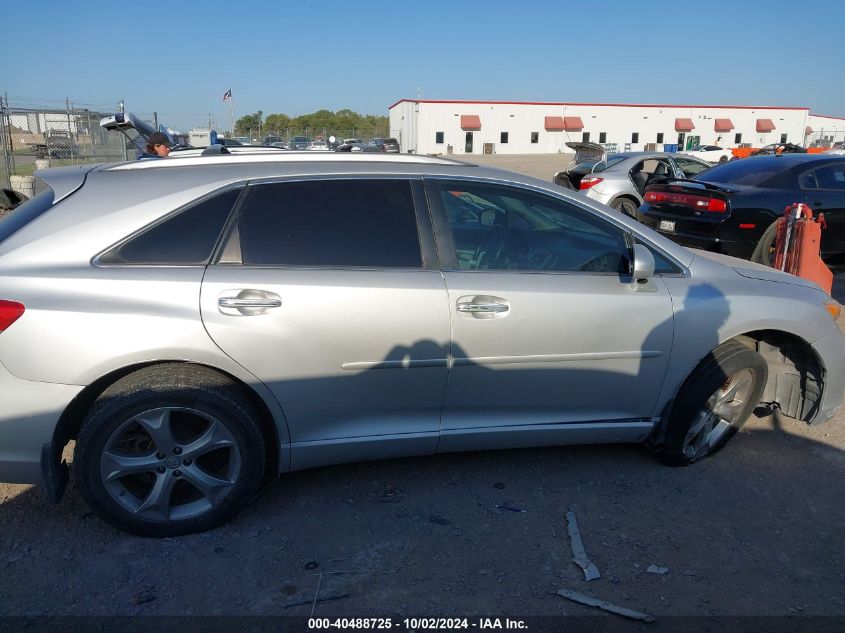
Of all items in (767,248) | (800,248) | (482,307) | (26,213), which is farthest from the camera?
(767,248)

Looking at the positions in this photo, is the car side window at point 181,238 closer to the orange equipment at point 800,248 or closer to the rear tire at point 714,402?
the rear tire at point 714,402

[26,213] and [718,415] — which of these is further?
[718,415]

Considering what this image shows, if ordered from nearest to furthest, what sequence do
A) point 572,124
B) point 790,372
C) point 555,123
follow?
point 790,372 → point 555,123 → point 572,124

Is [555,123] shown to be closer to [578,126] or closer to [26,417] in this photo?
[578,126]

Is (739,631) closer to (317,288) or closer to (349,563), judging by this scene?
(349,563)

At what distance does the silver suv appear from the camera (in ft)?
9.20

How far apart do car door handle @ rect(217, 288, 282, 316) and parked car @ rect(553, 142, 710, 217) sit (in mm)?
10142

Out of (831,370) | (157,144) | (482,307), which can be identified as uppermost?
(157,144)

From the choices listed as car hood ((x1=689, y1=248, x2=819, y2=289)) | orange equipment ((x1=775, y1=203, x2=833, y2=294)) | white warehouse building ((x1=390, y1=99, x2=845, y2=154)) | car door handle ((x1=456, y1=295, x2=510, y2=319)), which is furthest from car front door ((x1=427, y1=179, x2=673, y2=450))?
white warehouse building ((x1=390, y1=99, x2=845, y2=154))

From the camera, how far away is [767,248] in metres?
6.96

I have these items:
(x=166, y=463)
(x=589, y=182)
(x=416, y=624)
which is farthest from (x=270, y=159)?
(x=589, y=182)

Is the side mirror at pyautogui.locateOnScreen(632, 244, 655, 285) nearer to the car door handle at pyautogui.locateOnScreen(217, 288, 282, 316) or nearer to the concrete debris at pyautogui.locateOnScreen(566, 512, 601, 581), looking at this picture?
the concrete debris at pyautogui.locateOnScreen(566, 512, 601, 581)

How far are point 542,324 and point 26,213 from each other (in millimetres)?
2458

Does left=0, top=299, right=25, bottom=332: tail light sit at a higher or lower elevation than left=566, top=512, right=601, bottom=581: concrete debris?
higher
